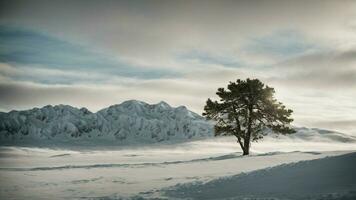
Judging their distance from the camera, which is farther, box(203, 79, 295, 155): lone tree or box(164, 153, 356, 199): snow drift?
box(203, 79, 295, 155): lone tree

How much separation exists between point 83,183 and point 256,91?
2694 cm

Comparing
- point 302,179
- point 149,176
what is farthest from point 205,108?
point 302,179

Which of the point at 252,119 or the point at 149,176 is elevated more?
the point at 252,119

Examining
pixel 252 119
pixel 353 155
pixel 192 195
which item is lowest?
pixel 192 195

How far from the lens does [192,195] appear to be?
22.5 metres

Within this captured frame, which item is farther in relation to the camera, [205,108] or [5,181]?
[205,108]

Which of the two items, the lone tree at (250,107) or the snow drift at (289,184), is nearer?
the snow drift at (289,184)

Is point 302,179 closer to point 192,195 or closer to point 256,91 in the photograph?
point 192,195

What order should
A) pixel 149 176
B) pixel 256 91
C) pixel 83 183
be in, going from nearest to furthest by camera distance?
1. pixel 83 183
2. pixel 149 176
3. pixel 256 91

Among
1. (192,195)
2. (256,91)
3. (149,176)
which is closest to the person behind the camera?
(192,195)

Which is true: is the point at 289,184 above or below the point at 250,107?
below

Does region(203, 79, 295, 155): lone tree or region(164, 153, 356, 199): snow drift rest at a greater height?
region(203, 79, 295, 155): lone tree

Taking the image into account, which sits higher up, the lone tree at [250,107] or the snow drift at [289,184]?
the lone tree at [250,107]

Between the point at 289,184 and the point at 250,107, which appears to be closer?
the point at 289,184
